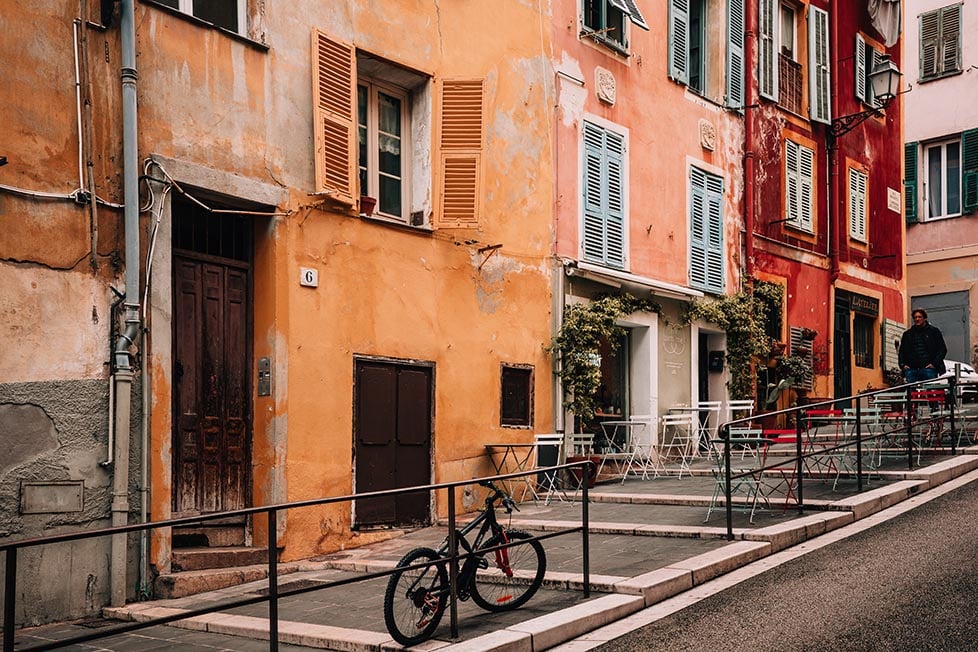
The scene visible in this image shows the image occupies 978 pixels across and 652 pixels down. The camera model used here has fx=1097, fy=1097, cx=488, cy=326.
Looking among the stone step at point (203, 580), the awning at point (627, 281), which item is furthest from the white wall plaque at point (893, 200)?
the stone step at point (203, 580)

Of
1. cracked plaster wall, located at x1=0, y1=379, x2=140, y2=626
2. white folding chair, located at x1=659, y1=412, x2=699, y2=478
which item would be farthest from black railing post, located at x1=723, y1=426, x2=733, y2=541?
white folding chair, located at x1=659, y1=412, x2=699, y2=478

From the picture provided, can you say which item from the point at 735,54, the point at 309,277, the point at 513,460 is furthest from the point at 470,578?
the point at 735,54

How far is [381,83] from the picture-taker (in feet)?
41.3

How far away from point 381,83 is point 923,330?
891 centimetres

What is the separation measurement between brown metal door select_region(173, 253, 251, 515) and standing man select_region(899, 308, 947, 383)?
10.2m

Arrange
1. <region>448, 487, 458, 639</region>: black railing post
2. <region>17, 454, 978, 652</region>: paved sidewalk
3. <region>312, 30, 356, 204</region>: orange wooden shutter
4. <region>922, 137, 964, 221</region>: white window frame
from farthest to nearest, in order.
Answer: <region>922, 137, 964, 221</region>: white window frame < <region>312, 30, 356, 204</region>: orange wooden shutter < <region>17, 454, 978, 652</region>: paved sidewalk < <region>448, 487, 458, 639</region>: black railing post

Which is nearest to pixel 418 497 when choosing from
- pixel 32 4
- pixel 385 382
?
pixel 385 382

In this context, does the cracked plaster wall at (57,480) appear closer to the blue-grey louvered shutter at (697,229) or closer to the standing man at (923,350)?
the blue-grey louvered shutter at (697,229)

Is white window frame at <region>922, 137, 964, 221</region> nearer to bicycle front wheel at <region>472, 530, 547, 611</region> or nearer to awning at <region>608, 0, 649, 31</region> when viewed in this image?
awning at <region>608, 0, 649, 31</region>

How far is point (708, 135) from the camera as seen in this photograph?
17922mm

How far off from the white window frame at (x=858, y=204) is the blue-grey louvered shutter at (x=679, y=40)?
5.95 metres

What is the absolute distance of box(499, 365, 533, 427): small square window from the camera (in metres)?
13.5

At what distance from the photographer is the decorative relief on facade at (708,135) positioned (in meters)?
17.8

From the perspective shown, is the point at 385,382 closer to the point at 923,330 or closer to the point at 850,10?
the point at 923,330
